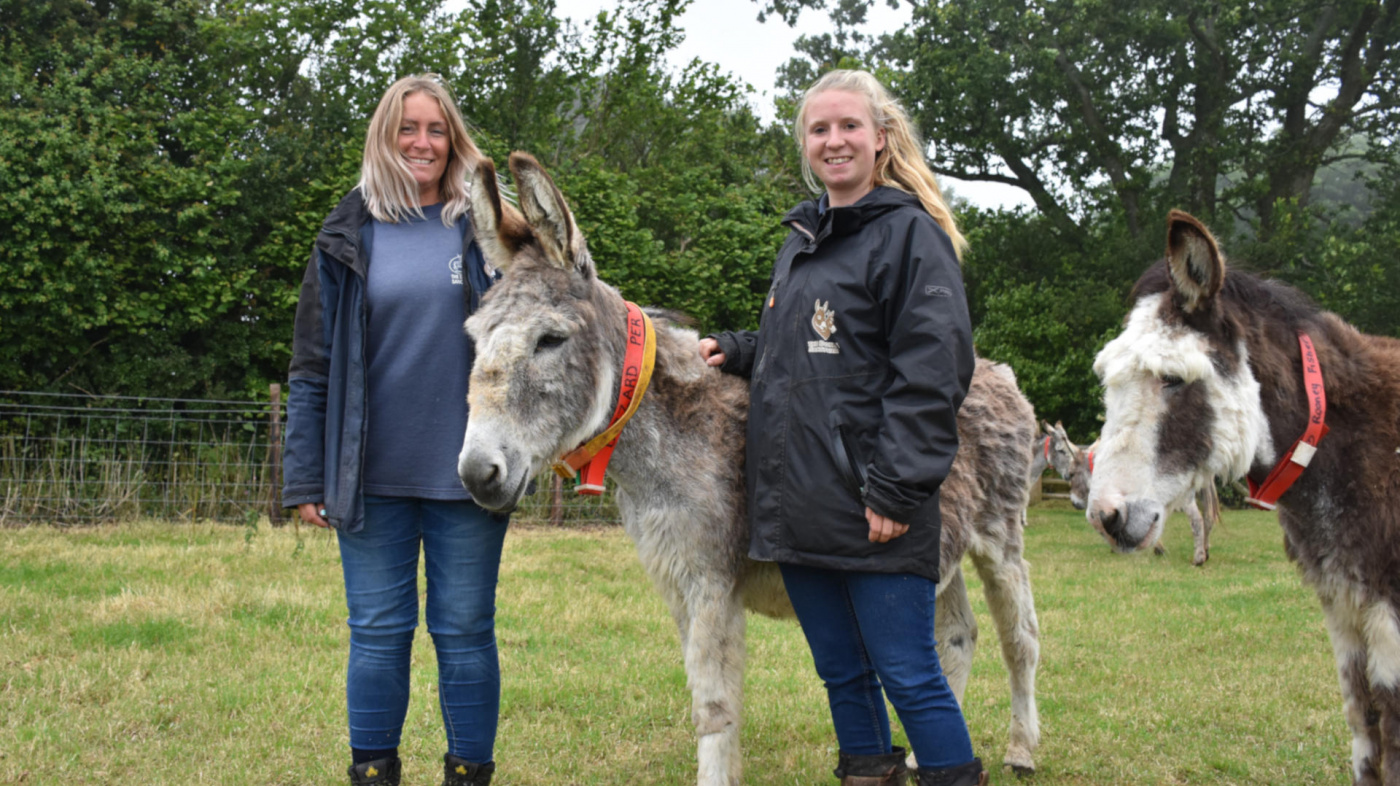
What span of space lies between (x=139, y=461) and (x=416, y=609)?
937 cm

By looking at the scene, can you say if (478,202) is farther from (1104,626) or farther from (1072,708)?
(1104,626)

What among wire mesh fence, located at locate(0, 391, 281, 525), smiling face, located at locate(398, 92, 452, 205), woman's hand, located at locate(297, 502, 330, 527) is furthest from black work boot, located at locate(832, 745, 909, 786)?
wire mesh fence, located at locate(0, 391, 281, 525)

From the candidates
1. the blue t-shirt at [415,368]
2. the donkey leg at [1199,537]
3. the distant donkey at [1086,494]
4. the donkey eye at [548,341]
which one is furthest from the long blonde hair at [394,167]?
the donkey leg at [1199,537]

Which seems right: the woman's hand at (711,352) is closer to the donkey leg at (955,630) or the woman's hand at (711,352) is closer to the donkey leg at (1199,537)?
the donkey leg at (955,630)

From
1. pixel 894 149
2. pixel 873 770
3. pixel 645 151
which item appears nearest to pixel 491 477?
pixel 873 770

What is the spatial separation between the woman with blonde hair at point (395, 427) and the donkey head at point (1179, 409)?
1.97 metres

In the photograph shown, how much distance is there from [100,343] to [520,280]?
34.7 feet

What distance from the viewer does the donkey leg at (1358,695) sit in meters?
3.24

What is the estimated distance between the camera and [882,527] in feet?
8.52

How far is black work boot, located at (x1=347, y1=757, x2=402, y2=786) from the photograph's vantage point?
321cm

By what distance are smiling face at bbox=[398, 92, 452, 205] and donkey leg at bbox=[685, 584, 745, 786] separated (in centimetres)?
170

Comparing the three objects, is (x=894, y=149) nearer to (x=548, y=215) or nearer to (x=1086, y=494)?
(x=548, y=215)

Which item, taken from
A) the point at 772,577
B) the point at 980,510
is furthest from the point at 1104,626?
the point at 772,577

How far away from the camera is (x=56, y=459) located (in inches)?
412
